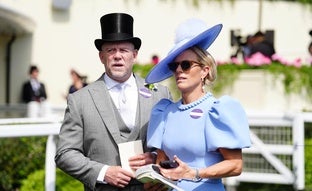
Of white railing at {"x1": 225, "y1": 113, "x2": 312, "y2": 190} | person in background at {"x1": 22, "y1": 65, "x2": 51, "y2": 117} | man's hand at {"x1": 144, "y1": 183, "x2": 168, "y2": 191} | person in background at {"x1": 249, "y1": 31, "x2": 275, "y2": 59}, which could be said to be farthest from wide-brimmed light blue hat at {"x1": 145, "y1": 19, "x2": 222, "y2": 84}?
person in background at {"x1": 22, "y1": 65, "x2": 51, "y2": 117}

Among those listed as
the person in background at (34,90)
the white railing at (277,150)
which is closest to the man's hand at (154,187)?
the white railing at (277,150)

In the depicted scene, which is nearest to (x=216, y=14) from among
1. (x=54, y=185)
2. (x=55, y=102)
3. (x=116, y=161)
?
(x=55, y=102)

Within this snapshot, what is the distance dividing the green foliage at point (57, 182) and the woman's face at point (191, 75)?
2.70m

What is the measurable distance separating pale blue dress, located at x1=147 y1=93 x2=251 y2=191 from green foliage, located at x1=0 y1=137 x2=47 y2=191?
3059mm

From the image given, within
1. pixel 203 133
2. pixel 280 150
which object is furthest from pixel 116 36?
pixel 280 150

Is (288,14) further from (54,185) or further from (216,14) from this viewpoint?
(54,185)

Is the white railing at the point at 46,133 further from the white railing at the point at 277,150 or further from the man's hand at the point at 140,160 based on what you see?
the white railing at the point at 277,150

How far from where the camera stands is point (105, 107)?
387 cm

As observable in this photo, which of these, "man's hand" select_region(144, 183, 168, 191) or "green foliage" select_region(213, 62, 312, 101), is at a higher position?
"green foliage" select_region(213, 62, 312, 101)

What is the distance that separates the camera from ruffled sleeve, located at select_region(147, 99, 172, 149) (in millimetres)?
3559

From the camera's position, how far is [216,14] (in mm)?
18641

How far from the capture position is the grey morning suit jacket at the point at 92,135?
3801mm

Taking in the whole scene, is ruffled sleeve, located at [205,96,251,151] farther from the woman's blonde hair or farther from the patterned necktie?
the patterned necktie

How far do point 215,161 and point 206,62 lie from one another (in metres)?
0.44
